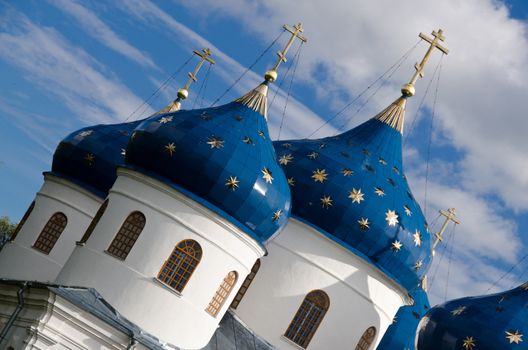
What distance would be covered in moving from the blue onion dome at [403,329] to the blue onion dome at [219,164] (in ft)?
24.1

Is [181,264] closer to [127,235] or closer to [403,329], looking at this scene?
[127,235]

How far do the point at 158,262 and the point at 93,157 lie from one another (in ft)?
21.8

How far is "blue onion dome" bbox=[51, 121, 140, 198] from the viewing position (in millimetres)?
21891

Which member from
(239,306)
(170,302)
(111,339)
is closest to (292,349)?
(239,306)

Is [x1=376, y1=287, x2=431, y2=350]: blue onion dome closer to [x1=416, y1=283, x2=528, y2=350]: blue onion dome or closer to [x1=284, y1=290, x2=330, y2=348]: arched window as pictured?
[x1=416, y1=283, x2=528, y2=350]: blue onion dome

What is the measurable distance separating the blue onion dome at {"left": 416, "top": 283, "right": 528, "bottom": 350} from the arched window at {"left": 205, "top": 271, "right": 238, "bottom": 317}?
4.73 meters

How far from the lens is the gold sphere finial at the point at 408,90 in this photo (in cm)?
2233

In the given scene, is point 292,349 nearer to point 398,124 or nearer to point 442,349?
point 442,349

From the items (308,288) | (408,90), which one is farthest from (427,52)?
(308,288)

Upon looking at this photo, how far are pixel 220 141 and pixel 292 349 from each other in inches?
216

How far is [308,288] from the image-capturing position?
19.2 metres

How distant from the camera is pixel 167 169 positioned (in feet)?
53.8

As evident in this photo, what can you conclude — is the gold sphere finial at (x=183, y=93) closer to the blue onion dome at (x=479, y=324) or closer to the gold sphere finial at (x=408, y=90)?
the gold sphere finial at (x=408, y=90)

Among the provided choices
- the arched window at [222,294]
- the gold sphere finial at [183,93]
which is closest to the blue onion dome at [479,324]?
the arched window at [222,294]
